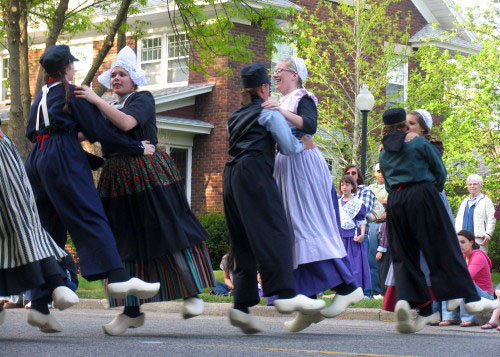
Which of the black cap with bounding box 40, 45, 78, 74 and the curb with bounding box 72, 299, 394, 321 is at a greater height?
the black cap with bounding box 40, 45, 78, 74

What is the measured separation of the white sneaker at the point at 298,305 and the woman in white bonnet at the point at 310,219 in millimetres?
270

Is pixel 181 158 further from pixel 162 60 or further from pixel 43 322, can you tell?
pixel 43 322

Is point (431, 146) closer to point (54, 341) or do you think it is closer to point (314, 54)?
point (54, 341)

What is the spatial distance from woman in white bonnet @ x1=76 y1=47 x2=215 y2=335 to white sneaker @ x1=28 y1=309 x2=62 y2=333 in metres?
0.39

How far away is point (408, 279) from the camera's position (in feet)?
24.6

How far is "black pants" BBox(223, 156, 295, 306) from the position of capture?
22.0 feet

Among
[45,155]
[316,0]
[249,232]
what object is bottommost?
[249,232]

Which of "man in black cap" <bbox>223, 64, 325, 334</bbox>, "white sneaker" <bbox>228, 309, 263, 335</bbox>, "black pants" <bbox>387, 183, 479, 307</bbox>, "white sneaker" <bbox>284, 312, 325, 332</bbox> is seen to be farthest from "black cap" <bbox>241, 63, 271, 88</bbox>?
"white sneaker" <bbox>284, 312, 325, 332</bbox>

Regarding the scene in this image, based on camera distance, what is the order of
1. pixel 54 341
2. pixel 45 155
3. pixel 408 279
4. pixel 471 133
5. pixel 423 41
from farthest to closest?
1. pixel 423 41
2. pixel 471 133
3. pixel 408 279
4. pixel 45 155
5. pixel 54 341

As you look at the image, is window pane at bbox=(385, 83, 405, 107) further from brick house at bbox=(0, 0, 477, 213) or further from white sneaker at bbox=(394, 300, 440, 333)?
white sneaker at bbox=(394, 300, 440, 333)

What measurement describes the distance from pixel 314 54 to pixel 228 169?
1696cm

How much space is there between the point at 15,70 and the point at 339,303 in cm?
1081

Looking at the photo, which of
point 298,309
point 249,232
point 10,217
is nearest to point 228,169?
point 249,232

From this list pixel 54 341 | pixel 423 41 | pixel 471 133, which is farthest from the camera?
pixel 423 41
